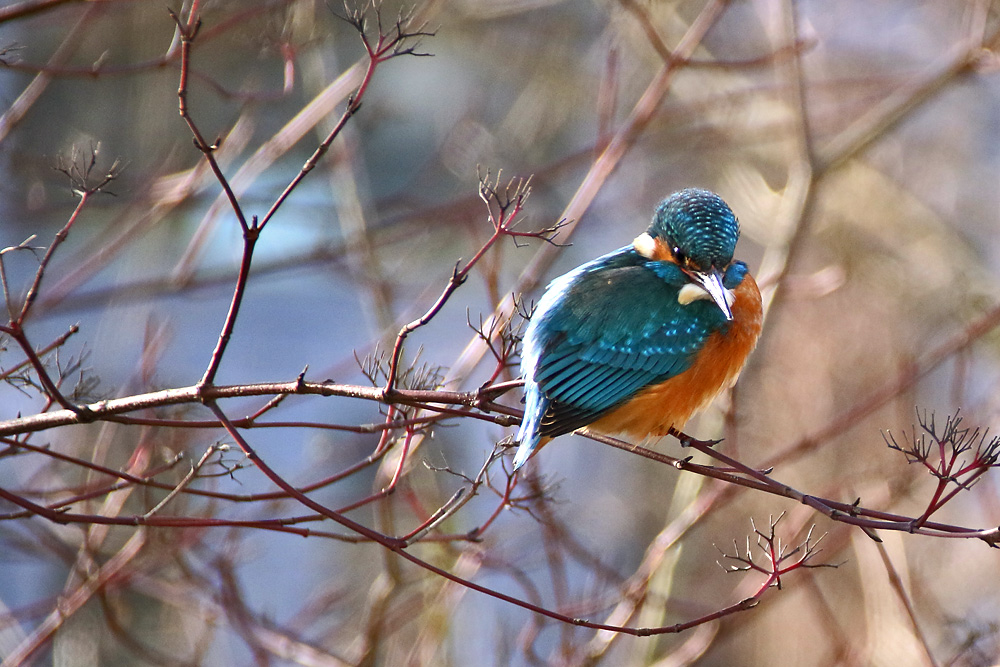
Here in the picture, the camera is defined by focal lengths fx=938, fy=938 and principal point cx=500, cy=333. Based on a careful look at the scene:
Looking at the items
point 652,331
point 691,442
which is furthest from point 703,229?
point 691,442

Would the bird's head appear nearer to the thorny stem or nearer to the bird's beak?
the bird's beak

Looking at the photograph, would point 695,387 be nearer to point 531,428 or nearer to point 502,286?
point 531,428

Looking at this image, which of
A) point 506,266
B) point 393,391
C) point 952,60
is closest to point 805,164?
point 952,60

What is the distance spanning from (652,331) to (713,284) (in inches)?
9.8

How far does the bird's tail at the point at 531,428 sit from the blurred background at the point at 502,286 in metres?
0.39

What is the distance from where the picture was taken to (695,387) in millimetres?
2996

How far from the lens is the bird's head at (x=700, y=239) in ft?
9.34

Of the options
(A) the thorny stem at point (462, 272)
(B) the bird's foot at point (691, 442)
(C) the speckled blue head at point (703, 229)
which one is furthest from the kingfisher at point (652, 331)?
(A) the thorny stem at point (462, 272)

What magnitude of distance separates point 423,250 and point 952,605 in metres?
3.78

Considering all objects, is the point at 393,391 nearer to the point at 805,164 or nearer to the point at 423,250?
the point at 805,164

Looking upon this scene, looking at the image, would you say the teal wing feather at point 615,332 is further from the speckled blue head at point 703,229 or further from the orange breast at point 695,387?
the speckled blue head at point 703,229

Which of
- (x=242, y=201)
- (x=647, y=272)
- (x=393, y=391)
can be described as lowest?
(x=393, y=391)

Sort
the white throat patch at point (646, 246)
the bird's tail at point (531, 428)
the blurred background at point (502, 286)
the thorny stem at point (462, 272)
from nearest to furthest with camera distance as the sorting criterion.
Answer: the thorny stem at point (462, 272)
the bird's tail at point (531, 428)
the white throat patch at point (646, 246)
the blurred background at point (502, 286)

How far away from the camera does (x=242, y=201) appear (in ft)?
13.1
